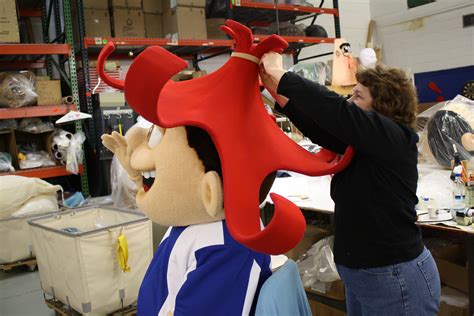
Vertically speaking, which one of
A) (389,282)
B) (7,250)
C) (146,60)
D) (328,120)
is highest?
(146,60)

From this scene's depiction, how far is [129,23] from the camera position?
460 centimetres

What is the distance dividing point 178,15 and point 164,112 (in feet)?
12.7

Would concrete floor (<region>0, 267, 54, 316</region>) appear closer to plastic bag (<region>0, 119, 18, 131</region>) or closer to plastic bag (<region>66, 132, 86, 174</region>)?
plastic bag (<region>66, 132, 86, 174</region>)

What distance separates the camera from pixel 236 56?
1.12m

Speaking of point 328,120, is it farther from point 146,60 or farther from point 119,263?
point 119,263

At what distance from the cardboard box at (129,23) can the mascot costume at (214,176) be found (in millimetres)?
3653

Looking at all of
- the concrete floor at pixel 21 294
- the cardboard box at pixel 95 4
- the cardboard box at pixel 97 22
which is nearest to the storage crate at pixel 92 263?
the concrete floor at pixel 21 294

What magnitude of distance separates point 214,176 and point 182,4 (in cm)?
396

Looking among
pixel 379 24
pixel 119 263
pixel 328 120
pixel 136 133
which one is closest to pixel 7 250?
pixel 119 263

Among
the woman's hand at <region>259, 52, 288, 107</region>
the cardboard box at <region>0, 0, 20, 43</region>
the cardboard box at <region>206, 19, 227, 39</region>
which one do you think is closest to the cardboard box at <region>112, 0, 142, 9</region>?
the cardboard box at <region>206, 19, 227, 39</region>

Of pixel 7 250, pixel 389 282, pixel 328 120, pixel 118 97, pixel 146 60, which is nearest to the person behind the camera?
pixel 146 60

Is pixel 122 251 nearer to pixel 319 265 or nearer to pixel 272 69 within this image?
pixel 319 265

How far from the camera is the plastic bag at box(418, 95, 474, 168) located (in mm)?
Result: 2621

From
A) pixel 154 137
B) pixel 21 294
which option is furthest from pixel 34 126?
pixel 154 137
